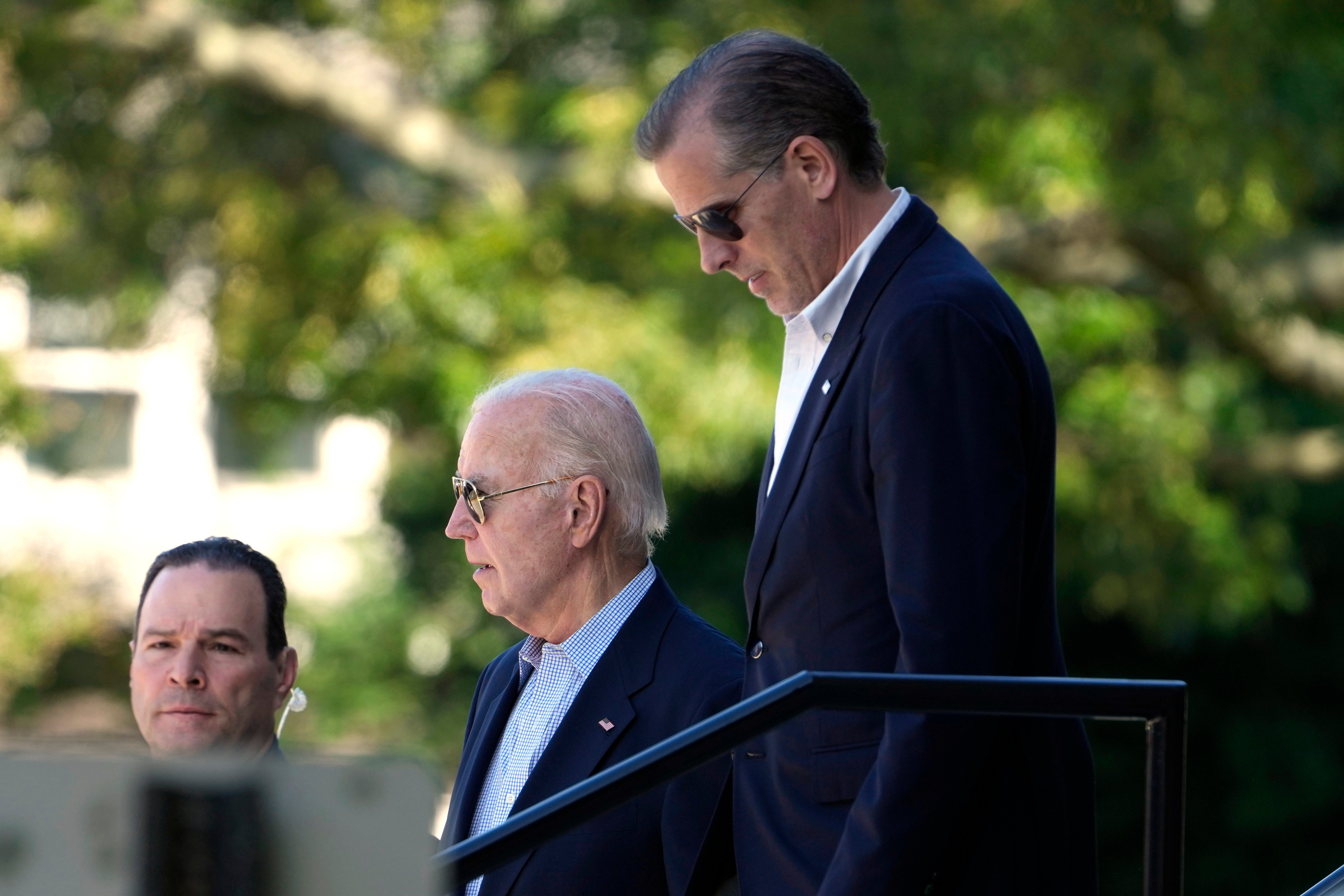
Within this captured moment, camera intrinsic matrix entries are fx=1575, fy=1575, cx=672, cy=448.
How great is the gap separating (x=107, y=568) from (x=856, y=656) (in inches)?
419

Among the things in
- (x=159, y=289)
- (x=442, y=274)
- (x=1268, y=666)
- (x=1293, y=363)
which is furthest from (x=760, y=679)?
(x=1268, y=666)

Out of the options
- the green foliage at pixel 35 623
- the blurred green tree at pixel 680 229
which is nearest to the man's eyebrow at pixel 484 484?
the blurred green tree at pixel 680 229

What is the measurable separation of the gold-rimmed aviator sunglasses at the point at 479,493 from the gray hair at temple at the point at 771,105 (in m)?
0.69

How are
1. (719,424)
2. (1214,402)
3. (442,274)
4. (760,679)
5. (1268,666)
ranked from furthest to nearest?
(1268,666), (1214,402), (442,274), (719,424), (760,679)

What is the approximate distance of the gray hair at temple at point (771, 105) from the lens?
2266 mm

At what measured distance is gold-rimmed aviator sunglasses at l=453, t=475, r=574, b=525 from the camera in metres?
2.78

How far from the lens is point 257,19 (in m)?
8.80

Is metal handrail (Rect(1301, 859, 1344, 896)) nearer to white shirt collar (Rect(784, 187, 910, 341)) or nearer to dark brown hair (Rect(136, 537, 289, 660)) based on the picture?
white shirt collar (Rect(784, 187, 910, 341))

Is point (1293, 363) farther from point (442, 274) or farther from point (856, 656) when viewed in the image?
point (856, 656)

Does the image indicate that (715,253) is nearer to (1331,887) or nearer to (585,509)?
(585,509)

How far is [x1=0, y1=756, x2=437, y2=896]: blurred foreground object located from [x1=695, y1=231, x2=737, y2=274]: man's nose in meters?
1.20

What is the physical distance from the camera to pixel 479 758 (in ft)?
9.25

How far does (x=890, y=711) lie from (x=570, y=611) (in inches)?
42.3

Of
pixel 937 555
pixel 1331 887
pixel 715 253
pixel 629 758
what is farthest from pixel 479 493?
pixel 1331 887
